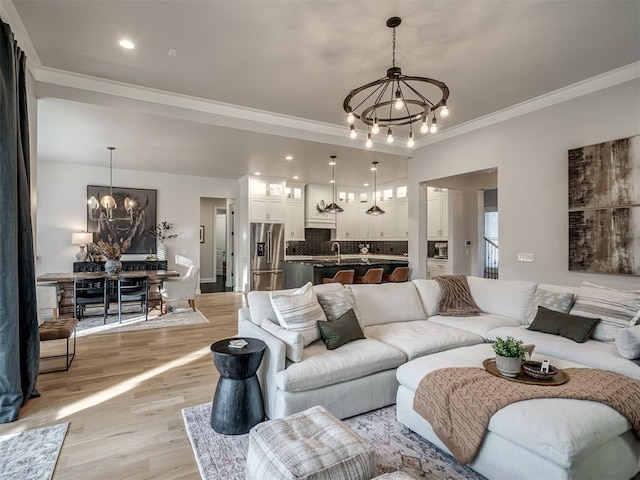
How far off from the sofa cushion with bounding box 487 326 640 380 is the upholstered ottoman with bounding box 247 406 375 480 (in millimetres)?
2008

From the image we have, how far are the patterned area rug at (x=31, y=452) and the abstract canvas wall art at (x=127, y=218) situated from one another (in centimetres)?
563

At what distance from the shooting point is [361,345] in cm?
272

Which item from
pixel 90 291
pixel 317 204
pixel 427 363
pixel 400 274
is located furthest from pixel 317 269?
pixel 317 204

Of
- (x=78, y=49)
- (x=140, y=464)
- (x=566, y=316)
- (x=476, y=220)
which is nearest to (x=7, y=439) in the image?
(x=140, y=464)

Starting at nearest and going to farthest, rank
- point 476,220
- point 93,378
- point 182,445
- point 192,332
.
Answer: point 182,445 < point 93,378 < point 192,332 < point 476,220

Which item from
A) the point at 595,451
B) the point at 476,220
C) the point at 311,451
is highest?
the point at 476,220

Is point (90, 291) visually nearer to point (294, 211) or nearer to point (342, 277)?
point (342, 277)

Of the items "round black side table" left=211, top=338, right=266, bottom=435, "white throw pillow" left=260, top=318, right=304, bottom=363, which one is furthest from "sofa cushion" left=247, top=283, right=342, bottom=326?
"round black side table" left=211, top=338, right=266, bottom=435

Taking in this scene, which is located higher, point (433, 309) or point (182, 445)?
point (433, 309)

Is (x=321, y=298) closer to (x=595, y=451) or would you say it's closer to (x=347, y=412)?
(x=347, y=412)

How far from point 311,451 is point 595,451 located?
4.56ft

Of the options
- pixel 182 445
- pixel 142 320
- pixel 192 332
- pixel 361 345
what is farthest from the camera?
pixel 142 320

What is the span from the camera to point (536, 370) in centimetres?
213

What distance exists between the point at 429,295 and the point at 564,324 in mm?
1275
